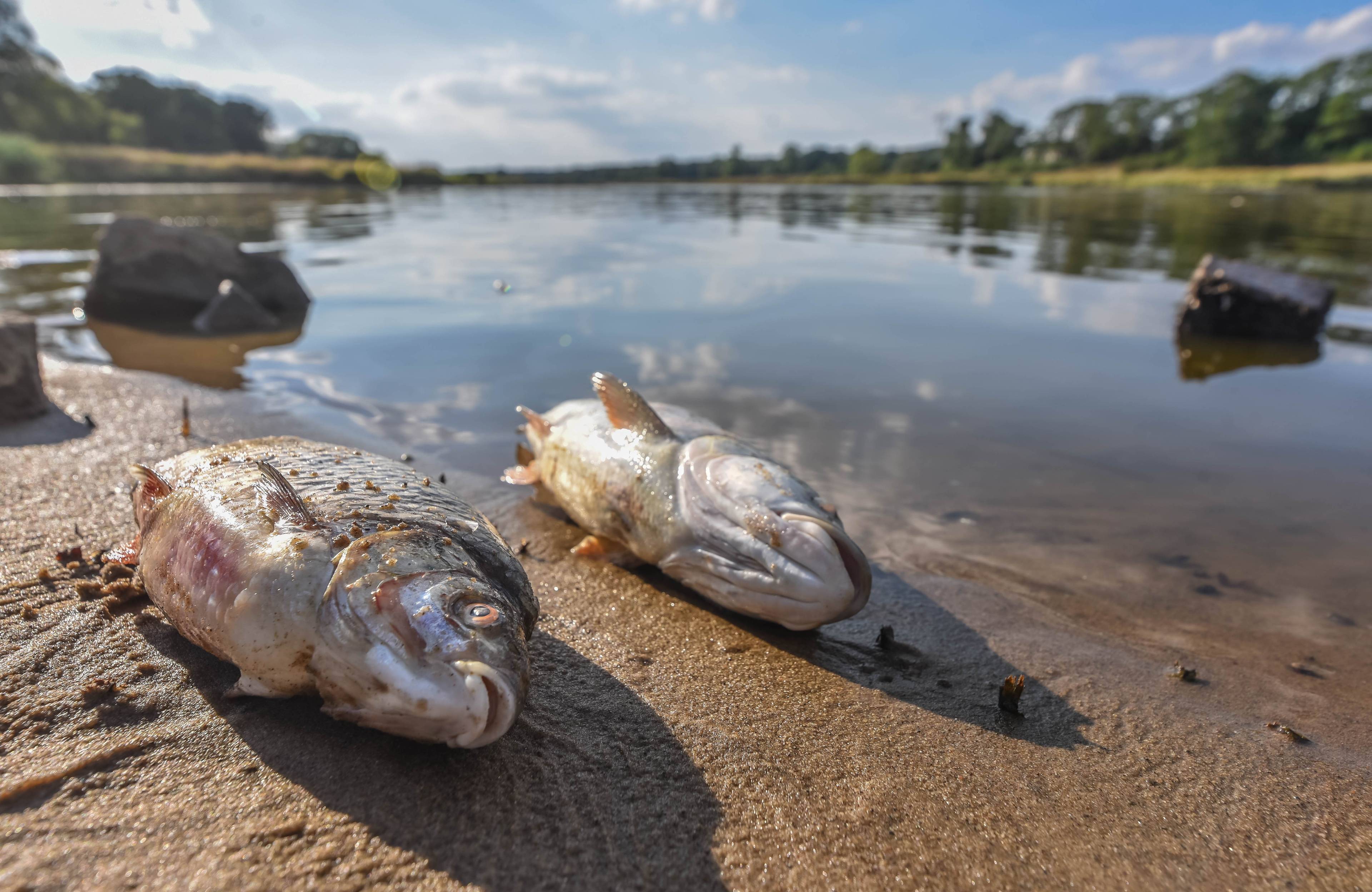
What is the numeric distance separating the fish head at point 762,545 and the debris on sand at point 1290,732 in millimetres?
1680

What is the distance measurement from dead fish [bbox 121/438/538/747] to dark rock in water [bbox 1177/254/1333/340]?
11.1 meters

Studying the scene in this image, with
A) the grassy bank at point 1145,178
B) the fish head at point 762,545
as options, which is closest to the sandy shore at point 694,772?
the fish head at point 762,545

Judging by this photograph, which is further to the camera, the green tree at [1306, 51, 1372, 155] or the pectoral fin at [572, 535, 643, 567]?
the green tree at [1306, 51, 1372, 155]

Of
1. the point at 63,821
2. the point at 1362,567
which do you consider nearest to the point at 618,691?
the point at 63,821

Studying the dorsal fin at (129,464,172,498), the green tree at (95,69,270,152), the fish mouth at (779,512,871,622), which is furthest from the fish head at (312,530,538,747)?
the green tree at (95,69,270,152)

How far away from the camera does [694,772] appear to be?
2.33 m

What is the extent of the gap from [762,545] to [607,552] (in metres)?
1.17

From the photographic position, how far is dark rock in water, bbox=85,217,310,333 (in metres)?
9.51

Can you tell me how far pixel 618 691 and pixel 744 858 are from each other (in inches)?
35.6

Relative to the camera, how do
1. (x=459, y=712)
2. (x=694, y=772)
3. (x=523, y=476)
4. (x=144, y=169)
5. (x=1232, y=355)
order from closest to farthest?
(x=459, y=712), (x=694, y=772), (x=523, y=476), (x=1232, y=355), (x=144, y=169)

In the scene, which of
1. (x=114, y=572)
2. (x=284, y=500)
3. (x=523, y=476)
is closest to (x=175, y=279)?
(x=523, y=476)

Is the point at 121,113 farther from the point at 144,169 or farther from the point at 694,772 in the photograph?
the point at 694,772

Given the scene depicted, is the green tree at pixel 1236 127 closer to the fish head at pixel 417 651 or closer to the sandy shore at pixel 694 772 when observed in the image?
the sandy shore at pixel 694 772

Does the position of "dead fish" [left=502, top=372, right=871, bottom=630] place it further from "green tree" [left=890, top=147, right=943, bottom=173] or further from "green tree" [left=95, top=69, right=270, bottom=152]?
"green tree" [left=890, top=147, right=943, bottom=173]
